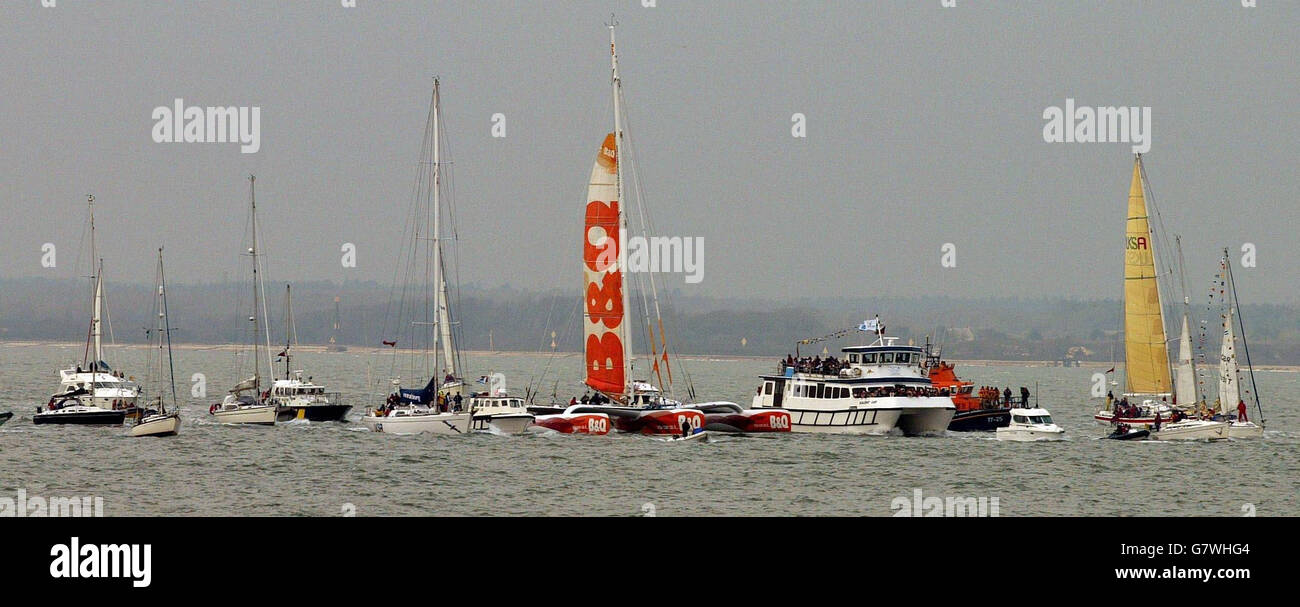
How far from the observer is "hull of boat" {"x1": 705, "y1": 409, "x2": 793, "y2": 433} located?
240 feet

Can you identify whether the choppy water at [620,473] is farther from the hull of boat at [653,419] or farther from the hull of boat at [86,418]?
the hull of boat at [86,418]

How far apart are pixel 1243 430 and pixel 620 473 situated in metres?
35.8

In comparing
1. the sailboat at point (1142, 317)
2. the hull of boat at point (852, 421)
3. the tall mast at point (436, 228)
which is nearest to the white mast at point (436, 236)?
the tall mast at point (436, 228)

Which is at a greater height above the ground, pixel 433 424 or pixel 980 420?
pixel 433 424

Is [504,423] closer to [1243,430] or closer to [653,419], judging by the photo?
[653,419]

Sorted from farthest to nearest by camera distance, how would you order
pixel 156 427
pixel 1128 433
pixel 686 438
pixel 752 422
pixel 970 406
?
1. pixel 970 406
2. pixel 752 422
3. pixel 1128 433
4. pixel 156 427
5. pixel 686 438

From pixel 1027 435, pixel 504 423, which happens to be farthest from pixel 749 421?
pixel 1027 435

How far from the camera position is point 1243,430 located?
2726 inches

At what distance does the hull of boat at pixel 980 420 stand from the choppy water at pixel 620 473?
6007mm

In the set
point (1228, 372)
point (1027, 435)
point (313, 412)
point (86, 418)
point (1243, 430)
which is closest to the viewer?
point (1228, 372)

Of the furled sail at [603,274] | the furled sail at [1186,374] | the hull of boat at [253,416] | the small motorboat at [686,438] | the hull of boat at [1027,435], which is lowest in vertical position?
A: the hull of boat at [1027,435]

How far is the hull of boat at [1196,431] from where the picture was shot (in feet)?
223

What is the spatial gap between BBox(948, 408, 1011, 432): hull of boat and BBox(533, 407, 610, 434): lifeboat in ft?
74.3
